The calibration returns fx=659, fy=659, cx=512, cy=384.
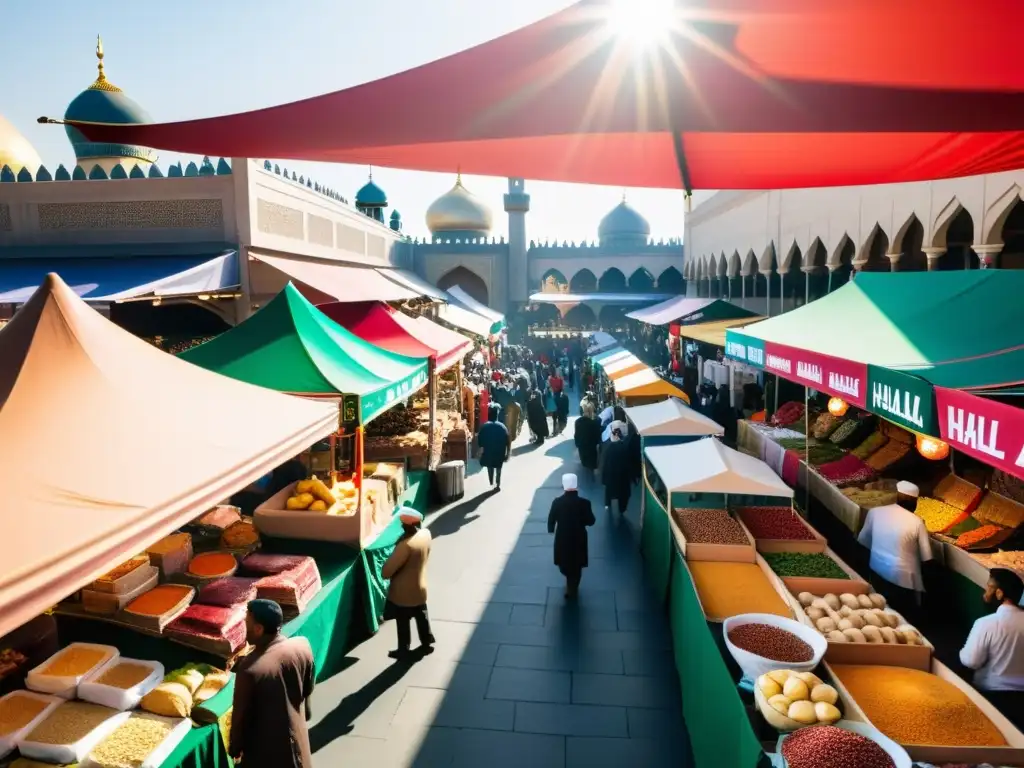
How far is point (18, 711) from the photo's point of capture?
127 inches

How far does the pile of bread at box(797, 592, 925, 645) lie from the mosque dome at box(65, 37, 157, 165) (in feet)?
56.7

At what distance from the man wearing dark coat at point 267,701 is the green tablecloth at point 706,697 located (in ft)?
7.10

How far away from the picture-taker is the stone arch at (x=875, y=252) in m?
11.2

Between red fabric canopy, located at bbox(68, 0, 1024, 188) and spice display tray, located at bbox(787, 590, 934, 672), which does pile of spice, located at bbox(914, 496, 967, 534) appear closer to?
spice display tray, located at bbox(787, 590, 934, 672)

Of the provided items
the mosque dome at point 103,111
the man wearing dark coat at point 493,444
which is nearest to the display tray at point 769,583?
the man wearing dark coat at point 493,444

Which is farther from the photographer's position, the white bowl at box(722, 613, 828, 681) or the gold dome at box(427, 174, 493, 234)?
the gold dome at box(427, 174, 493, 234)

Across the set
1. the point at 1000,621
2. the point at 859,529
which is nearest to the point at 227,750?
the point at 1000,621

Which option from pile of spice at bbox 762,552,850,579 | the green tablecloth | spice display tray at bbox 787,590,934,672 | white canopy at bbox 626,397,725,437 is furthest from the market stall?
spice display tray at bbox 787,590,934,672

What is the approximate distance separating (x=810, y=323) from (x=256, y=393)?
5.78 m

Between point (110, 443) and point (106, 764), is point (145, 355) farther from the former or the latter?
point (106, 764)

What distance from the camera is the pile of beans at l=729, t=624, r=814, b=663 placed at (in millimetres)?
3828

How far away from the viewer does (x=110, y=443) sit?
10.2 ft

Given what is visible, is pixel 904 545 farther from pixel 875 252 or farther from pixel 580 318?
pixel 580 318

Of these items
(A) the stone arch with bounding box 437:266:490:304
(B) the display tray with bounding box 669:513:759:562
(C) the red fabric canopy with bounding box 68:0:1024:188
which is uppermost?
(A) the stone arch with bounding box 437:266:490:304
